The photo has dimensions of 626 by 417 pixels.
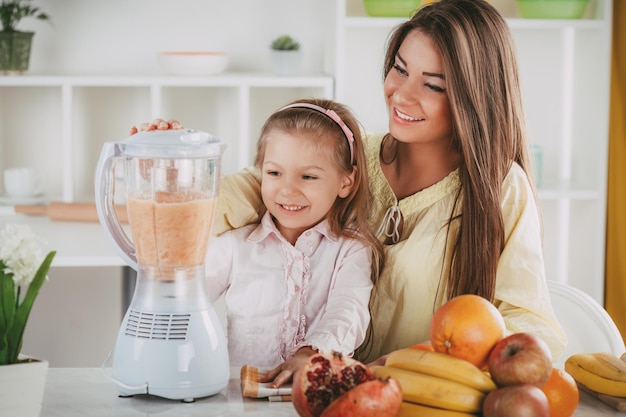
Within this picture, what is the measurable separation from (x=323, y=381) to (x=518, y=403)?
8.5 inches

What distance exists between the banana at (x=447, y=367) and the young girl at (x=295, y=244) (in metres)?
0.39

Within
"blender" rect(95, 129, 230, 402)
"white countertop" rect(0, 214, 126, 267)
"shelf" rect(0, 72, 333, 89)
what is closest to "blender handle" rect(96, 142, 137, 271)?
"blender" rect(95, 129, 230, 402)

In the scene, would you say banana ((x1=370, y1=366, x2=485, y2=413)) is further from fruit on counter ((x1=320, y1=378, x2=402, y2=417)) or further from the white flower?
the white flower

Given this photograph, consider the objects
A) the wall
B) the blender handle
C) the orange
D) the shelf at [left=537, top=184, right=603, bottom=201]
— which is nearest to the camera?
the orange

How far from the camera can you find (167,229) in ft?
3.90

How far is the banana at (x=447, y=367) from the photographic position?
105cm

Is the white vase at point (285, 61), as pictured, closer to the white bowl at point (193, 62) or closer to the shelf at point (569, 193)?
the white bowl at point (193, 62)

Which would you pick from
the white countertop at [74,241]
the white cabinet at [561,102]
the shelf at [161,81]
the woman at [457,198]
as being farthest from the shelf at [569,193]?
the white countertop at [74,241]

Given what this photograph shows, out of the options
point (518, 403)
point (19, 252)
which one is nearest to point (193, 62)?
point (19, 252)

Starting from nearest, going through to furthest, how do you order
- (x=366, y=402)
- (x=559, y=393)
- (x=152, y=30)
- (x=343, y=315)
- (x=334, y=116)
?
(x=366, y=402), (x=559, y=393), (x=343, y=315), (x=334, y=116), (x=152, y=30)

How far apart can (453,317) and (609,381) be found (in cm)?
29

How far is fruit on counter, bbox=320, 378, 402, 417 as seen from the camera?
0.97 meters

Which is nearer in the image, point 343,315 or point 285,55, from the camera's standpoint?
point 343,315

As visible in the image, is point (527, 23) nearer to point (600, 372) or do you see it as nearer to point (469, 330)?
point (600, 372)
